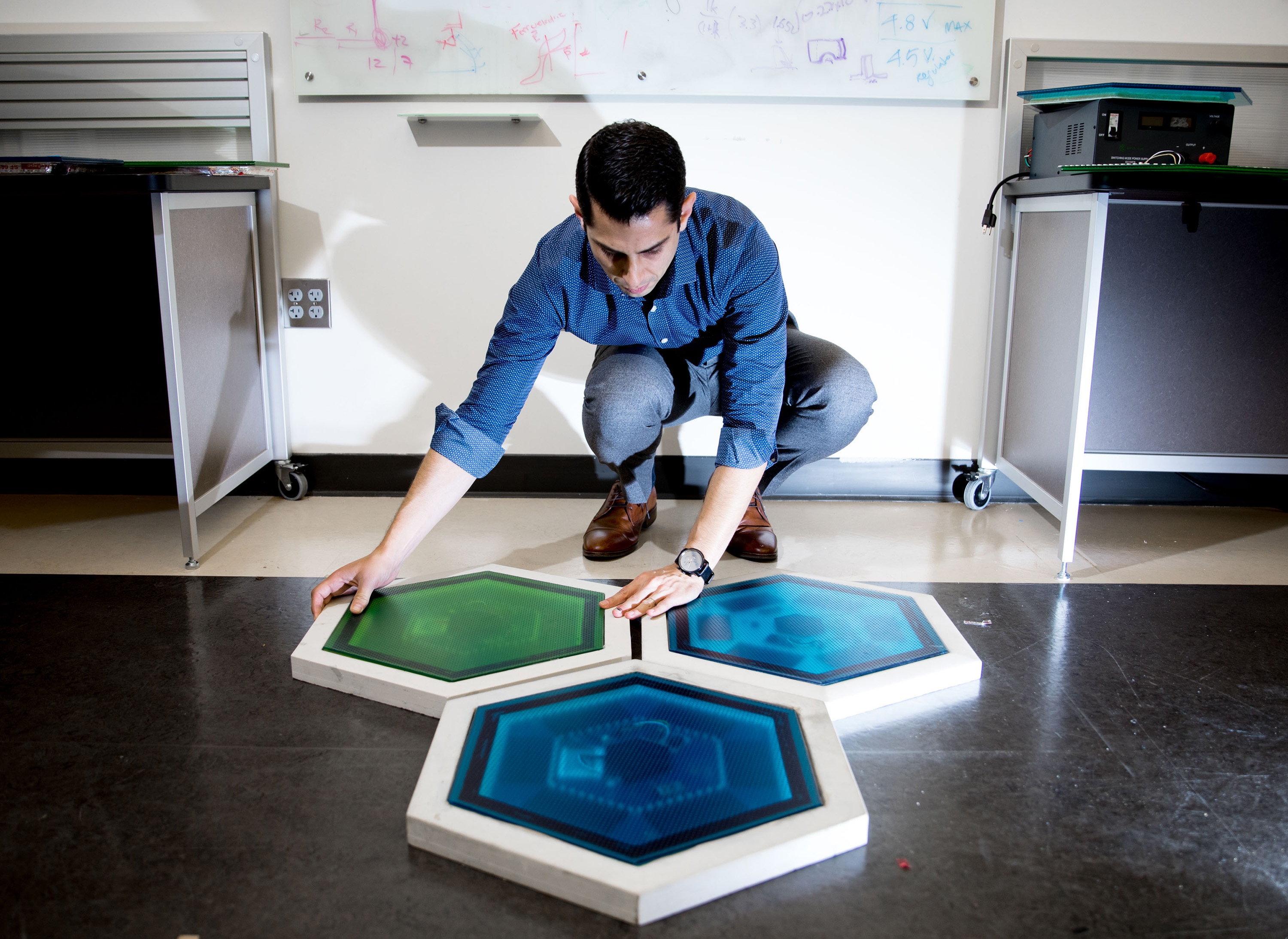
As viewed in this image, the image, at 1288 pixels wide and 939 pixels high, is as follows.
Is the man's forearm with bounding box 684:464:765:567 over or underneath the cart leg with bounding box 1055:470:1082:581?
over

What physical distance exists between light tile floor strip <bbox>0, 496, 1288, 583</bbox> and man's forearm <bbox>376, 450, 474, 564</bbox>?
350mm

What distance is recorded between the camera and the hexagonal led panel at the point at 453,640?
126cm

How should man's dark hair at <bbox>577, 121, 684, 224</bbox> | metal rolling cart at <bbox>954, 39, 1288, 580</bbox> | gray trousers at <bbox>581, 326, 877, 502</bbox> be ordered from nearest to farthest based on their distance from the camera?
1. man's dark hair at <bbox>577, 121, 684, 224</bbox>
2. gray trousers at <bbox>581, 326, 877, 502</bbox>
3. metal rolling cart at <bbox>954, 39, 1288, 580</bbox>

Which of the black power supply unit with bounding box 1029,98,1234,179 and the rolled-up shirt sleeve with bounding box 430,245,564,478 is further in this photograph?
the black power supply unit with bounding box 1029,98,1234,179

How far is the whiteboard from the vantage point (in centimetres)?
Result: 203

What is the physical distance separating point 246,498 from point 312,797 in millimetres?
1356

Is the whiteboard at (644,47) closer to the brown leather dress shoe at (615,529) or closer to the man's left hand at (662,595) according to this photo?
the brown leather dress shoe at (615,529)

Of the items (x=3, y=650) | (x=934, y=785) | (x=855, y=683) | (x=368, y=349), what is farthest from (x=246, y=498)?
(x=934, y=785)

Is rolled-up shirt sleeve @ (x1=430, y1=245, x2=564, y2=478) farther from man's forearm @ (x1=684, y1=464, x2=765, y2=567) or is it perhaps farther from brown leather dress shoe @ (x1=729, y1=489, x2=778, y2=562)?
brown leather dress shoe @ (x1=729, y1=489, x2=778, y2=562)

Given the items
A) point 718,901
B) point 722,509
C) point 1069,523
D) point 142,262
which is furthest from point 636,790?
point 142,262

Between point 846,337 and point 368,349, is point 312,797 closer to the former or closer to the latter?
point 368,349

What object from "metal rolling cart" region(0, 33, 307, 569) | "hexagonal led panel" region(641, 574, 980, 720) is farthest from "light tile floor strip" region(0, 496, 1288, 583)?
"hexagonal led panel" region(641, 574, 980, 720)

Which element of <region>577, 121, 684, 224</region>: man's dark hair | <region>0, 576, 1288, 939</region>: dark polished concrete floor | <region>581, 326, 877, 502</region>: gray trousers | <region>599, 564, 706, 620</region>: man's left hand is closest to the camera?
<region>0, 576, 1288, 939</region>: dark polished concrete floor

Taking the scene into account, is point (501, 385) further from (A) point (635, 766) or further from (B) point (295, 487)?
(B) point (295, 487)
